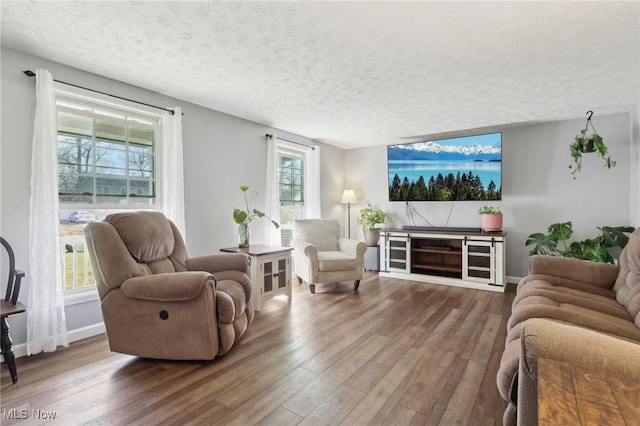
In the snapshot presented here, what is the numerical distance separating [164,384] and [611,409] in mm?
2119

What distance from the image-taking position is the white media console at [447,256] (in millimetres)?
4059

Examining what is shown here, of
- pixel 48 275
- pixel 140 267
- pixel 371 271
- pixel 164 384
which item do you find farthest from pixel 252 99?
pixel 371 271

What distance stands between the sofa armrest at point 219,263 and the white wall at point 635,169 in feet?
14.0

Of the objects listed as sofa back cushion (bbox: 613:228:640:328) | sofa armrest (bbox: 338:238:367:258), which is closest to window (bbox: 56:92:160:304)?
sofa armrest (bbox: 338:238:367:258)

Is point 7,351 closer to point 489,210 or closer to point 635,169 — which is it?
point 489,210

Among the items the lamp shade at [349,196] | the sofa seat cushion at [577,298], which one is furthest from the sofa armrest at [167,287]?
the lamp shade at [349,196]

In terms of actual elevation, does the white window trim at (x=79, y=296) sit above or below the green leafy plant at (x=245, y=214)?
below

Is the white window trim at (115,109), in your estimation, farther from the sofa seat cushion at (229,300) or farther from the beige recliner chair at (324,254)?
the beige recliner chair at (324,254)

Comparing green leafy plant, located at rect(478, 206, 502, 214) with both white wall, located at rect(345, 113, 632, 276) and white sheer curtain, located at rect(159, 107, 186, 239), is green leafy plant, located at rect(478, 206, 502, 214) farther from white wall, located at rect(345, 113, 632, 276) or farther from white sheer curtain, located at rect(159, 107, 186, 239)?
white sheer curtain, located at rect(159, 107, 186, 239)

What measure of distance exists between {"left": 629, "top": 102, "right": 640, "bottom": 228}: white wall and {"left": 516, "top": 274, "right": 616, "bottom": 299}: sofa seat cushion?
1.91 m

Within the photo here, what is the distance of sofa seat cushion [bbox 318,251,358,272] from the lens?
12.8 ft

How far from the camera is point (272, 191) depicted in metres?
4.25

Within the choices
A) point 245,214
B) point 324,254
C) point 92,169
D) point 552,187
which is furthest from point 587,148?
point 92,169

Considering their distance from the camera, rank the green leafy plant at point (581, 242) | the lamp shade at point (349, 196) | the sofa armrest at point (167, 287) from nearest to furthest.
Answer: the sofa armrest at point (167, 287), the green leafy plant at point (581, 242), the lamp shade at point (349, 196)
